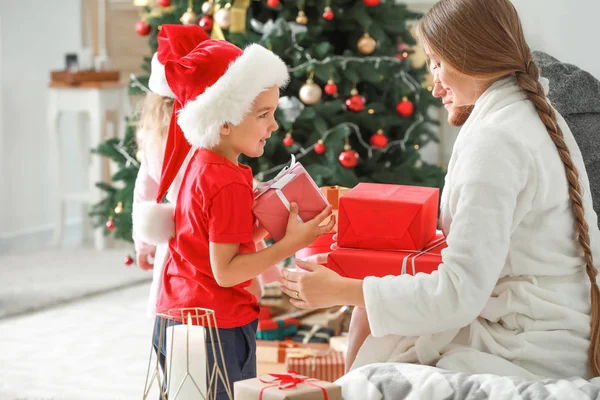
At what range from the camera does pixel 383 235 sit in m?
1.50

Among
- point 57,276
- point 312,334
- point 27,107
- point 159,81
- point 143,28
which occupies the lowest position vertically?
point 57,276

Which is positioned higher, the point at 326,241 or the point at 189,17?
the point at 189,17

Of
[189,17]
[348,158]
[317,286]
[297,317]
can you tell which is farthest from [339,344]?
[189,17]

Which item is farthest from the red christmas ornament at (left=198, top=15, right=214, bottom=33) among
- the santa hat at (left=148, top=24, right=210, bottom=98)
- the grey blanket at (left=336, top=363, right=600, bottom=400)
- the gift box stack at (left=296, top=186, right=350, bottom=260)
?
the grey blanket at (left=336, top=363, right=600, bottom=400)

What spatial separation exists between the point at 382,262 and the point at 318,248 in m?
0.29

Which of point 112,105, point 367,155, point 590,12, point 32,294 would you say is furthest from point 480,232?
point 112,105

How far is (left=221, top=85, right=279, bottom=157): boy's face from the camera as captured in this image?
5.57 ft

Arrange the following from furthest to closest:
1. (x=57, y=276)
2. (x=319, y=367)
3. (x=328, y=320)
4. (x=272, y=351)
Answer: (x=57, y=276), (x=328, y=320), (x=272, y=351), (x=319, y=367)

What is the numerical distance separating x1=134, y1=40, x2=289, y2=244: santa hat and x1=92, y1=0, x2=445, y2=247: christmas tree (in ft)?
4.45

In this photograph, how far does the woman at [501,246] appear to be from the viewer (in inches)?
51.9

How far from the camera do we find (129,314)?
3.62m

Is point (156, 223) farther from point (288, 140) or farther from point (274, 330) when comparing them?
point (288, 140)

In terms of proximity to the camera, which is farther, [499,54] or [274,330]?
[274,330]

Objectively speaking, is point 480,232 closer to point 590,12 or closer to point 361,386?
point 361,386
